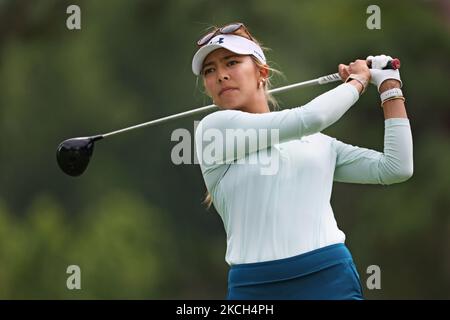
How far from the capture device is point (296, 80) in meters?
8.92

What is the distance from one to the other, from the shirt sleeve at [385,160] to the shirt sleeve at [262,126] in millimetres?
147

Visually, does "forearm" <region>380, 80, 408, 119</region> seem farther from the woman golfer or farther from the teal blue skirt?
the teal blue skirt

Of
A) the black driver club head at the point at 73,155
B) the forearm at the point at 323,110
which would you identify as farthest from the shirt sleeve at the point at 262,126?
the black driver club head at the point at 73,155

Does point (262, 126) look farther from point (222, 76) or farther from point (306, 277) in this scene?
point (306, 277)

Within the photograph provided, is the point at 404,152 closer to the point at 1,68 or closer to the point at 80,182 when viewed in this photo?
the point at 80,182

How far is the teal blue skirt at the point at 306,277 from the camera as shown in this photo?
2.73 meters

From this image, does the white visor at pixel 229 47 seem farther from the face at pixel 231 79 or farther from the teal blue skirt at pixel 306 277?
the teal blue skirt at pixel 306 277

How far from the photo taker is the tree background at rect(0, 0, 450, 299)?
9.14 m

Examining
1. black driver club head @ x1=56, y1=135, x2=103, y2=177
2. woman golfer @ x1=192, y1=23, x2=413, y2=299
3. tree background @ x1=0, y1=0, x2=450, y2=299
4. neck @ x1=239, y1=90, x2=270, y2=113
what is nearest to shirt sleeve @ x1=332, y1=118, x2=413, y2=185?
woman golfer @ x1=192, y1=23, x2=413, y2=299

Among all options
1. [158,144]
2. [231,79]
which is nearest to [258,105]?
[231,79]

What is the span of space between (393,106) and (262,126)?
0.35 meters

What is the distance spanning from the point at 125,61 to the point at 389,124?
7.24 m

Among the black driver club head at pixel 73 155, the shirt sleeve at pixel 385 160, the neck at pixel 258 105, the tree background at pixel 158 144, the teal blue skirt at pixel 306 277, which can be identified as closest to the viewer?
the teal blue skirt at pixel 306 277

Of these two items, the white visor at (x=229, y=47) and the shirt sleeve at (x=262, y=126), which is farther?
the white visor at (x=229, y=47)
